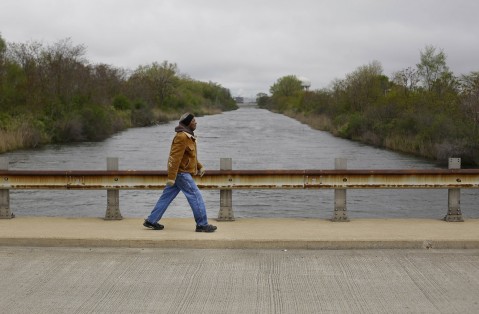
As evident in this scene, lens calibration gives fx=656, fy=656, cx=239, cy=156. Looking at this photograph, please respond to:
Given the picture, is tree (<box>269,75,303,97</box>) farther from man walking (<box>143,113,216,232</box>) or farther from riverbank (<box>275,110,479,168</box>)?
man walking (<box>143,113,216,232</box>)

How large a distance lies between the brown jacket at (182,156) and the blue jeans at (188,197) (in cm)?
12

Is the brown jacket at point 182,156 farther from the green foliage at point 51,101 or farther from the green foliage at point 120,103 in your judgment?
the green foliage at point 120,103

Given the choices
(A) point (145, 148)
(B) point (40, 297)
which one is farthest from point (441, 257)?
(A) point (145, 148)

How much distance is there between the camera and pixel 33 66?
168 feet

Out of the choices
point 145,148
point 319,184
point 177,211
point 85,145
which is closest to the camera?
point 319,184

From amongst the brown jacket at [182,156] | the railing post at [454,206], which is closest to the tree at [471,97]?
the railing post at [454,206]

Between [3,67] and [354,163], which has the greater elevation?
[3,67]

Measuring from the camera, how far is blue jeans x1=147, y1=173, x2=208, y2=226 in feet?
28.4

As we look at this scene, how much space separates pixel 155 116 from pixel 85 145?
39244 millimetres

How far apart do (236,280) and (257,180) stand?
116 inches

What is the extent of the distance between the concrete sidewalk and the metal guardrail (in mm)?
425

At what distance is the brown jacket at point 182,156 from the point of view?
859cm

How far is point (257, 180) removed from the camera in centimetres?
966

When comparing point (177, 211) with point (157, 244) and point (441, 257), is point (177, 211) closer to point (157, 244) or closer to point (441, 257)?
point (157, 244)
